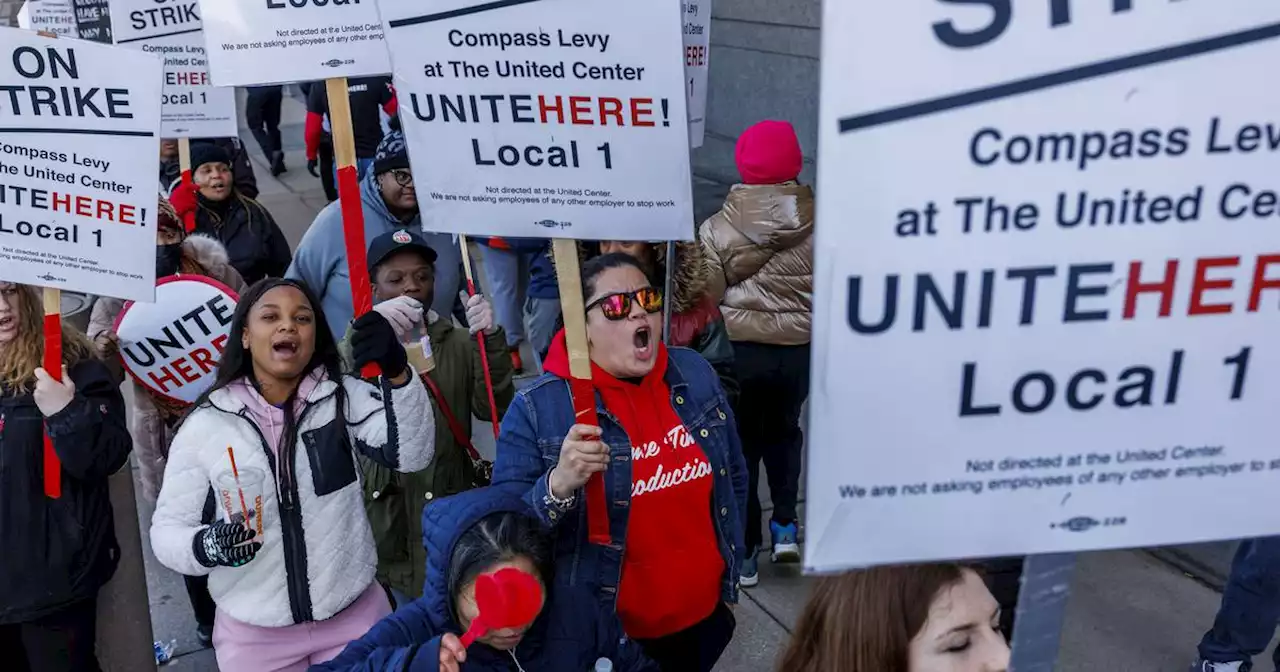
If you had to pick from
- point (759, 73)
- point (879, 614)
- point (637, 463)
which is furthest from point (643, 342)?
point (759, 73)

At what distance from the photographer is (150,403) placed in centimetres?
451

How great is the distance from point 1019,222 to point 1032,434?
0.99 ft

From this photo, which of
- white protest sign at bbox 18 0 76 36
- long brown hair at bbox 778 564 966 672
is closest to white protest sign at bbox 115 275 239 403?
long brown hair at bbox 778 564 966 672

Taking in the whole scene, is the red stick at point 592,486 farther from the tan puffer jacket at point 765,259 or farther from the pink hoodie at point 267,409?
the tan puffer jacket at point 765,259

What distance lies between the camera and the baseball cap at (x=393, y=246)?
4059 millimetres

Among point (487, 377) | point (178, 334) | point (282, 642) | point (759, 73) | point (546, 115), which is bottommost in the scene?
point (282, 642)

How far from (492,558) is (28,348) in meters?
1.86

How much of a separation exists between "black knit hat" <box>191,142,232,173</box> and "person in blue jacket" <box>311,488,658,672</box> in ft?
12.3

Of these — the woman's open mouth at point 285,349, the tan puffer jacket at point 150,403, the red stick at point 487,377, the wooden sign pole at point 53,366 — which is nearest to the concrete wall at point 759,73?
the tan puffer jacket at point 150,403

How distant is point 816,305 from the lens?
144 centimetres

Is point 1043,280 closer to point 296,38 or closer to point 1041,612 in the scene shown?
point 1041,612

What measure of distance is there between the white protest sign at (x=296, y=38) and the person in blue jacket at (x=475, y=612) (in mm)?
1962

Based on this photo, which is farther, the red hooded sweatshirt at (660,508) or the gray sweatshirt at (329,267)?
the gray sweatshirt at (329,267)

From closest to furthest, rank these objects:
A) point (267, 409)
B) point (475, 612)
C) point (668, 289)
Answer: point (475, 612)
point (267, 409)
point (668, 289)
